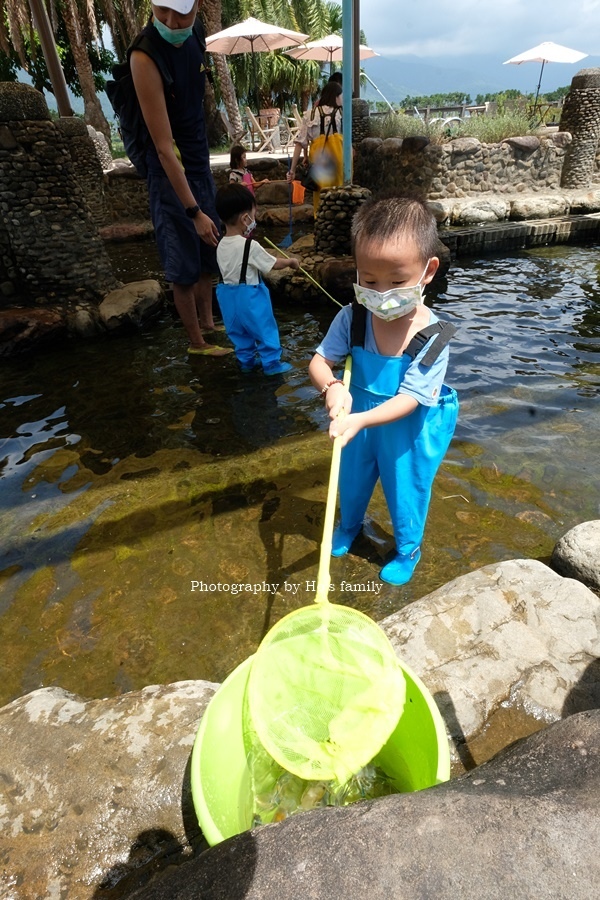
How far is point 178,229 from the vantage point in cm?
433

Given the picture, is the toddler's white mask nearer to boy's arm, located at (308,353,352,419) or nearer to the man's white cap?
boy's arm, located at (308,353,352,419)

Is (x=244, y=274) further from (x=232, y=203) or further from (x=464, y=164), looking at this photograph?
(x=464, y=164)

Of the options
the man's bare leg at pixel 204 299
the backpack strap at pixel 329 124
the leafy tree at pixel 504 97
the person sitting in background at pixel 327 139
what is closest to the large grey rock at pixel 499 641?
the man's bare leg at pixel 204 299

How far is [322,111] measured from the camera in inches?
331

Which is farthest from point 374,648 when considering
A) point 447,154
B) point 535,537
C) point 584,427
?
point 447,154

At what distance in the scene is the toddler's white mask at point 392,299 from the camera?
197 cm

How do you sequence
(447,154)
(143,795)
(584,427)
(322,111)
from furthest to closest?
1. (447,154)
2. (322,111)
3. (584,427)
4. (143,795)

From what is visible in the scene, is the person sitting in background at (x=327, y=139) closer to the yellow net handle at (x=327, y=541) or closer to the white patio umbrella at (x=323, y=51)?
the yellow net handle at (x=327, y=541)

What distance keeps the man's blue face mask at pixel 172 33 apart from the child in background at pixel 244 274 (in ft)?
3.43

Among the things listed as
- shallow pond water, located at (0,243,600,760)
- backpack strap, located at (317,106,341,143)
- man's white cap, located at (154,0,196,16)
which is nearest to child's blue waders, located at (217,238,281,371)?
shallow pond water, located at (0,243,600,760)

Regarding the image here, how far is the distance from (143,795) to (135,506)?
1932 millimetres

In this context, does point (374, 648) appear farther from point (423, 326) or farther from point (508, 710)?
point (423, 326)

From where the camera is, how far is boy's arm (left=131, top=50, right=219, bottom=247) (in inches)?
137

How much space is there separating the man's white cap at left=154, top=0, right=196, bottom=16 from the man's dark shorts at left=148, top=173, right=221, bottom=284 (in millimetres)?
1056
